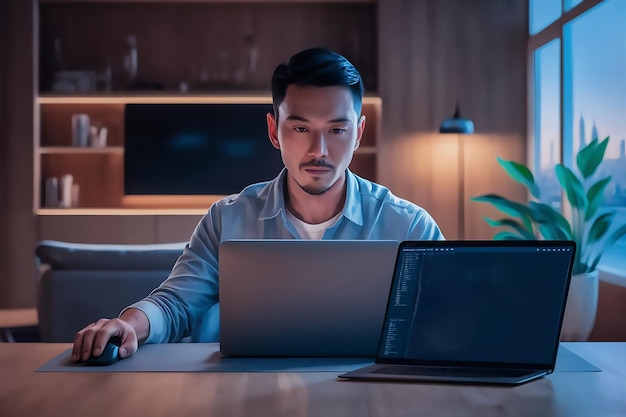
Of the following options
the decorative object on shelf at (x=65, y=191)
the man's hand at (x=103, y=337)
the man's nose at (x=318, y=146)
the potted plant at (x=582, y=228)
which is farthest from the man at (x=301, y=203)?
the decorative object on shelf at (x=65, y=191)

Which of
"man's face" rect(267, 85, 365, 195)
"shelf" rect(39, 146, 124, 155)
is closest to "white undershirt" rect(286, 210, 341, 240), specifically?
"man's face" rect(267, 85, 365, 195)

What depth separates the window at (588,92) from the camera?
14.1 ft

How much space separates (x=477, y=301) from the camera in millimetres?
1368

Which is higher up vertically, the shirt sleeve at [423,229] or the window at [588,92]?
the window at [588,92]

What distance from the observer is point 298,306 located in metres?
1.46

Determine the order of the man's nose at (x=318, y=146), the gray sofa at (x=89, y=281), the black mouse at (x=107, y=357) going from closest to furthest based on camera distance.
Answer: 1. the black mouse at (x=107, y=357)
2. the man's nose at (x=318, y=146)
3. the gray sofa at (x=89, y=281)

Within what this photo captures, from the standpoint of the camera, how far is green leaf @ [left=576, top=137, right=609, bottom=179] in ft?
13.3

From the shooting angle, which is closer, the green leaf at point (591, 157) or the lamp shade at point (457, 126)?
the green leaf at point (591, 157)

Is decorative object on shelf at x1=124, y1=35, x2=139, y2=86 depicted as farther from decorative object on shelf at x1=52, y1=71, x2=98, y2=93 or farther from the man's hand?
the man's hand

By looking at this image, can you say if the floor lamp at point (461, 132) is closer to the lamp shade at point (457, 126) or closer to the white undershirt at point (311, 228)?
the lamp shade at point (457, 126)

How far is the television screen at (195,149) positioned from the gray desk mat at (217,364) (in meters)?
4.51

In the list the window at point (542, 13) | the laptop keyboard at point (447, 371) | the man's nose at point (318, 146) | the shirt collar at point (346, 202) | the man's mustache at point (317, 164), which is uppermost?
the window at point (542, 13)

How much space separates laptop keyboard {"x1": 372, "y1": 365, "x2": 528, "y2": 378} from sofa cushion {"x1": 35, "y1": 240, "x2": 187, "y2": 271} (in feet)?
4.61

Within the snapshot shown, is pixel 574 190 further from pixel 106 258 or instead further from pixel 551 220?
pixel 106 258
